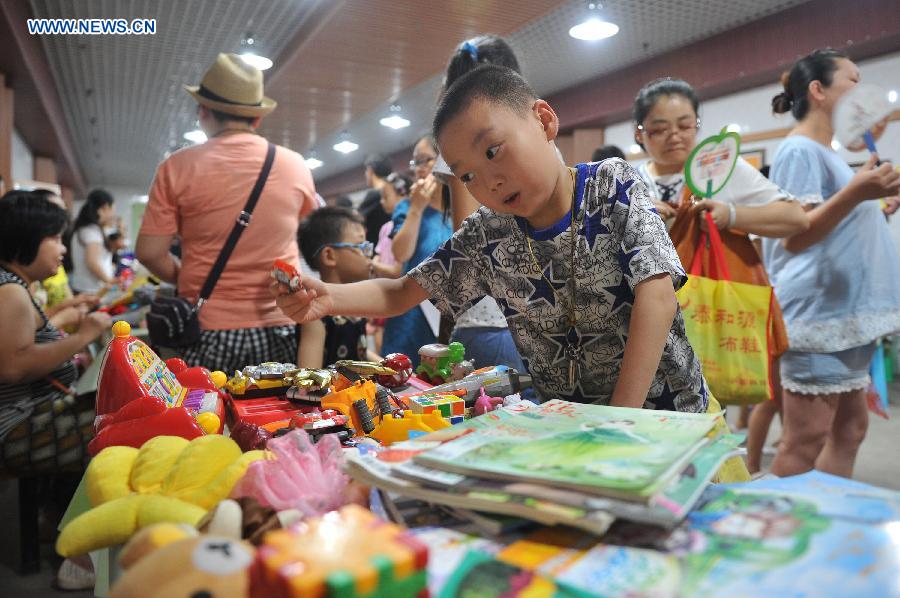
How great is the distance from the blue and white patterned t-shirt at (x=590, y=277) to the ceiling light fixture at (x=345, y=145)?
421 inches

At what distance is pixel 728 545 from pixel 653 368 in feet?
1.88

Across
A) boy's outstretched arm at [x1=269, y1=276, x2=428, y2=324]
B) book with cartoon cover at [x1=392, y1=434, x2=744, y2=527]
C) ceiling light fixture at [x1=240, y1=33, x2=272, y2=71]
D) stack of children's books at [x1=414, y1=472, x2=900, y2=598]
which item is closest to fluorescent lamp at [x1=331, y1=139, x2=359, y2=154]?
ceiling light fixture at [x1=240, y1=33, x2=272, y2=71]

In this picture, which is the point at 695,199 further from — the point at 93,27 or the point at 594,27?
the point at 93,27

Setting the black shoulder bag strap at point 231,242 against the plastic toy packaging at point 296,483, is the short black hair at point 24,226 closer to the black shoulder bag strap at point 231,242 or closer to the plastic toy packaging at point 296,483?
the black shoulder bag strap at point 231,242

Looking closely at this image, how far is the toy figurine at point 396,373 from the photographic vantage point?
1.46 m

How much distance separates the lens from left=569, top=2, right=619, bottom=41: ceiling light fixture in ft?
18.7

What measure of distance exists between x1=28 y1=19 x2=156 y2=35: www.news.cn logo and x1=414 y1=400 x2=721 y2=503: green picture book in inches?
272

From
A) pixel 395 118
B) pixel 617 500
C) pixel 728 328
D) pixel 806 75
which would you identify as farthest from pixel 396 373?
pixel 395 118

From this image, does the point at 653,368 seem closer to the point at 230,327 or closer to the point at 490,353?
the point at 490,353

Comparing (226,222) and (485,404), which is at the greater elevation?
(226,222)

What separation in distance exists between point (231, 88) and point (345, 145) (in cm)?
1055

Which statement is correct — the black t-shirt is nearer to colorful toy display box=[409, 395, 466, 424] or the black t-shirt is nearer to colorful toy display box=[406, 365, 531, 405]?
colorful toy display box=[406, 365, 531, 405]

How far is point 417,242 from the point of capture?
2.82 meters

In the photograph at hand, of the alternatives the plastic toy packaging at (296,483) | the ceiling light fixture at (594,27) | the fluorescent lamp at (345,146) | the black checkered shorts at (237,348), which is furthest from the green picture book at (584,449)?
the fluorescent lamp at (345,146)
